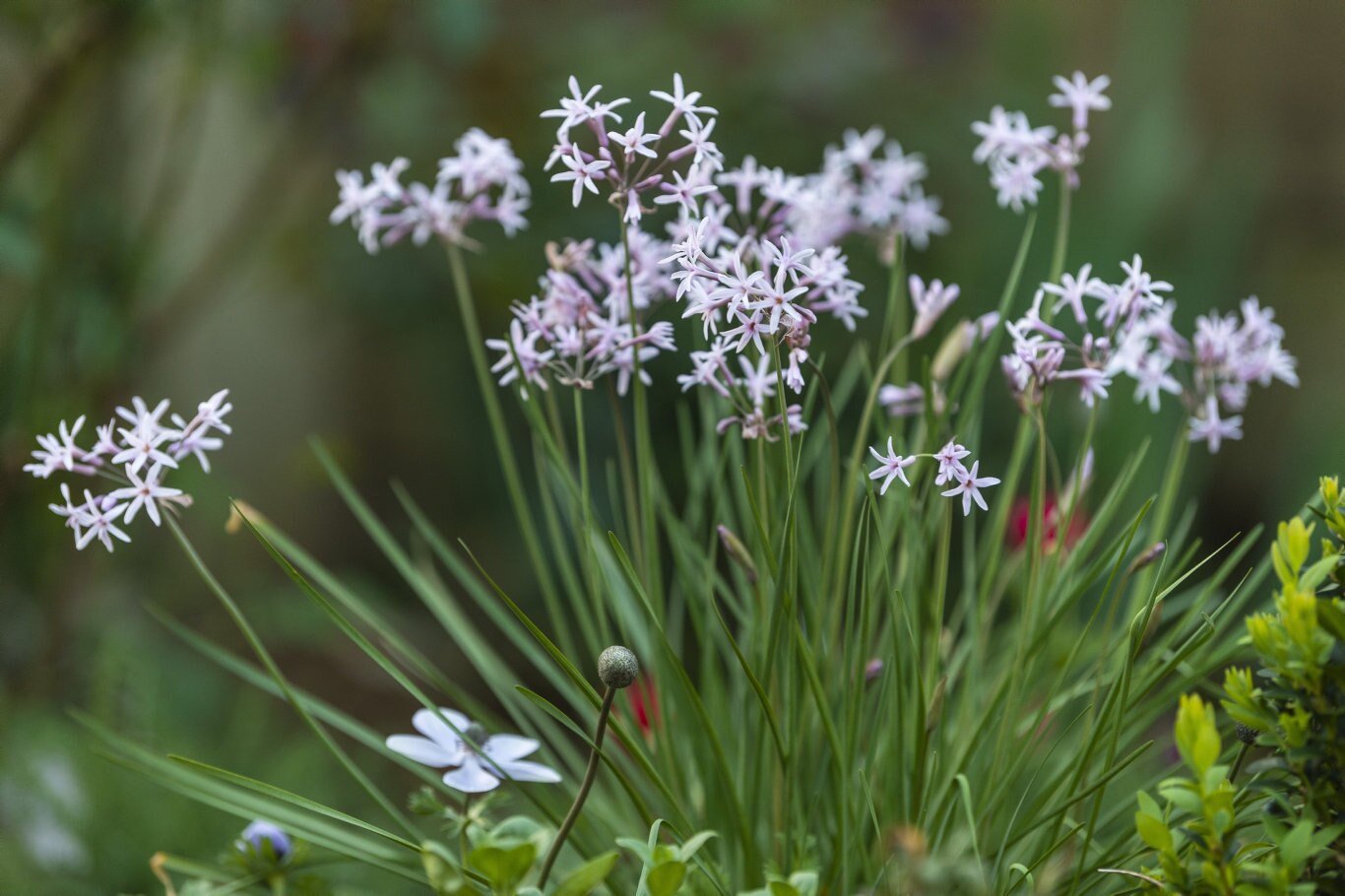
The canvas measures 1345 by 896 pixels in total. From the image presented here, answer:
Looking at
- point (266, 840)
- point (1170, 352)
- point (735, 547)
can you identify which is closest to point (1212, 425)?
point (1170, 352)

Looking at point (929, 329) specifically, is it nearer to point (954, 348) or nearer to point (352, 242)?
point (954, 348)

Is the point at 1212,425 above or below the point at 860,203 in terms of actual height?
below

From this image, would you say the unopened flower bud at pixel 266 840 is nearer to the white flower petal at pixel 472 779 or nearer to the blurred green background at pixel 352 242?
the white flower petal at pixel 472 779

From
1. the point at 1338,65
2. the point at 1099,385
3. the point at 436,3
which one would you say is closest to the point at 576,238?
the point at 436,3

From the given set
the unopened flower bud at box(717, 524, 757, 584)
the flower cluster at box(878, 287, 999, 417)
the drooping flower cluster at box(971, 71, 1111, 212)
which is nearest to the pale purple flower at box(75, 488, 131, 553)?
the unopened flower bud at box(717, 524, 757, 584)

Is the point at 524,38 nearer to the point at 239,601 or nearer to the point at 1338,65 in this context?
the point at 239,601
